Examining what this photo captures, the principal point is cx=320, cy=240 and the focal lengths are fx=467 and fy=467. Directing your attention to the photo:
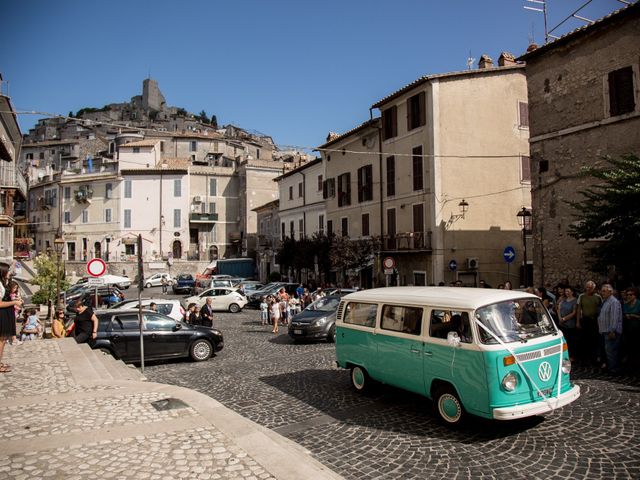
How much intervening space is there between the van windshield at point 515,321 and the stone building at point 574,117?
8.96m

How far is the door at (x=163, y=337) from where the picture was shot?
11.7m

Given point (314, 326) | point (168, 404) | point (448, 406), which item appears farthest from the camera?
point (314, 326)

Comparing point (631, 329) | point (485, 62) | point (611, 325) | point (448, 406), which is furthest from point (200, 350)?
point (485, 62)

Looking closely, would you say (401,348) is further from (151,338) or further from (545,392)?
(151,338)

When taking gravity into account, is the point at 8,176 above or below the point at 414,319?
above

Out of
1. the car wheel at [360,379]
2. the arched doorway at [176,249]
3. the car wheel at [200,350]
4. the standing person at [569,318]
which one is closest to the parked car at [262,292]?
the car wheel at [200,350]

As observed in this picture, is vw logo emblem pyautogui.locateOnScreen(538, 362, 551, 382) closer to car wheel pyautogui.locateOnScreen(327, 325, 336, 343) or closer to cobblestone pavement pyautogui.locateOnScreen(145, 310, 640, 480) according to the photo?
cobblestone pavement pyautogui.locateOnScreen(145, 310, 640, 480)

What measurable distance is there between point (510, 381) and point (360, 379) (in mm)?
3088

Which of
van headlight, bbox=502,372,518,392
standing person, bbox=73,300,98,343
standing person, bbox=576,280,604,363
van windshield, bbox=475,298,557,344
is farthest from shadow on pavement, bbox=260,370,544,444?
standing person, bbox=73,300,98,343

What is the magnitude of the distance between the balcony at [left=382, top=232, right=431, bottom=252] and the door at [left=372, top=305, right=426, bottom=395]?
1653 cm

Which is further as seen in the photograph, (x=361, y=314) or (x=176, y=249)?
(x=176, y=249)

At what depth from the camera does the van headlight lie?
581 centimetres

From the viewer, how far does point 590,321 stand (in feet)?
31.7

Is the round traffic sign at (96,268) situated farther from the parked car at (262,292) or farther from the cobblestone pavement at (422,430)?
the parked car at (262,292)
